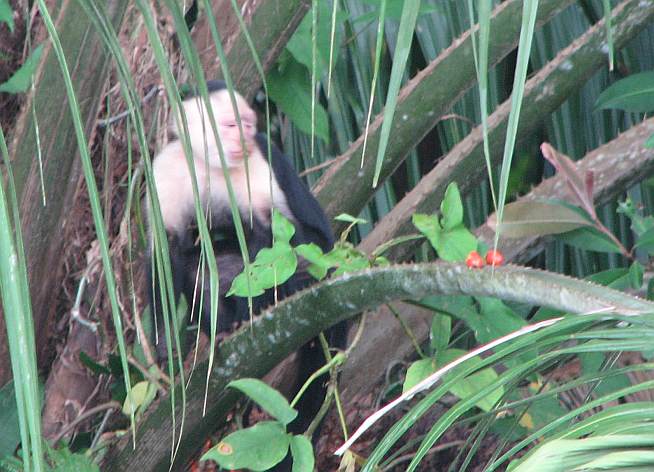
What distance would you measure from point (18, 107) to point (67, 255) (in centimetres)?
25

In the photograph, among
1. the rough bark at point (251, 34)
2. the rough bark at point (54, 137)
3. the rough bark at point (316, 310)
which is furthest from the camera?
the rough bark at point (251, 34)

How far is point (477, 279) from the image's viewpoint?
2.63 ft

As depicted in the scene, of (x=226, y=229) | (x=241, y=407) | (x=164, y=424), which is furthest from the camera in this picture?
(x=226, y=229)

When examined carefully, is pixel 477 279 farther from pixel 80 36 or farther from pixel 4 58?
pixel 4 58

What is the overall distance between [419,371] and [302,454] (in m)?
0.17

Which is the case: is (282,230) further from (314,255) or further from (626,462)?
(626,462)

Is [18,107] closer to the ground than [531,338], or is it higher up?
higher up

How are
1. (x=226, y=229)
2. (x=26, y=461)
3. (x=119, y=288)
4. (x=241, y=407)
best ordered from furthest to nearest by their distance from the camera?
A: (x=226, y=229) < (x=119, y=288) < (x=241, y=407) < (x=26, y=461)

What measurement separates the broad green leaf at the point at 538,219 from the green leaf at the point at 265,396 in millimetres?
376

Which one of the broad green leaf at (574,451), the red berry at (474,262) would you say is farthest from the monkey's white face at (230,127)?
the broad green leaf at (574,451)

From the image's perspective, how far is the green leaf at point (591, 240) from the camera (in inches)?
55.9

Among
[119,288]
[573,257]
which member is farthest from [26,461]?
[573,257]

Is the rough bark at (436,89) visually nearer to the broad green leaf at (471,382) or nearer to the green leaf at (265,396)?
the broad green leaf at (471,382)

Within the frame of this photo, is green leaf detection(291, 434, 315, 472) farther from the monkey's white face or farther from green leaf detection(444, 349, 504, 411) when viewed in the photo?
the monkey's white face
